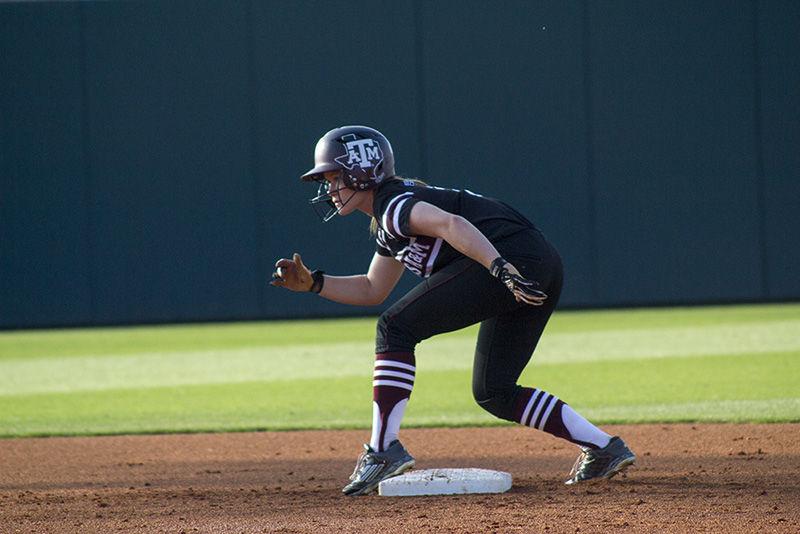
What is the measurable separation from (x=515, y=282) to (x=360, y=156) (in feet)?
3.01

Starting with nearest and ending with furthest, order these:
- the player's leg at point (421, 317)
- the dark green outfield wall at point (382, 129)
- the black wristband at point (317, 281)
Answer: the player's leg at point (421, 317)
the black wristband at point (317, 281)
the dark green outfield wall at point (382, 129)

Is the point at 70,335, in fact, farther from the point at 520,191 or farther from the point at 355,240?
the point at 520,191

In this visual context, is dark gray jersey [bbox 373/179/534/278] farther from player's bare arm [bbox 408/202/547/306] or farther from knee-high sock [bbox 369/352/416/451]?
knee-high sock [bbox 369/352/416/451]

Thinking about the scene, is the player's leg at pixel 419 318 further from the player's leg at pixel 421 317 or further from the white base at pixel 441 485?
the white base at pixel 441 485

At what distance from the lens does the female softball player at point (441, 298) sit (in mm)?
4719

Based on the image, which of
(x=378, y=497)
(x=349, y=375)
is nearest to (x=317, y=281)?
(x=378, y=497)

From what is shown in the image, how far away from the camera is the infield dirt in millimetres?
4324

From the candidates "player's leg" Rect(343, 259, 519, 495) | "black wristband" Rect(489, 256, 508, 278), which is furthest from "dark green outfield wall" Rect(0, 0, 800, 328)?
"black wristband" Rect(489, 256, 508, 278)

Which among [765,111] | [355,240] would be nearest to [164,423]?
[355,240]

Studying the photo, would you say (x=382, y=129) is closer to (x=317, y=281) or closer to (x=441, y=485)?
(x=317, y=281)

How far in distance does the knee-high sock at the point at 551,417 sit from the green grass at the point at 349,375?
8.59 feet

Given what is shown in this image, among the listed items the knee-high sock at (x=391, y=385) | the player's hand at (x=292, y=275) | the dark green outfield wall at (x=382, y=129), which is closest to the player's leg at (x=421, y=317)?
the knee-high sock at (x=391, y=385)

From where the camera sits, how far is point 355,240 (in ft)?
53.3

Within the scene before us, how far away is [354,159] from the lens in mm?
4883
